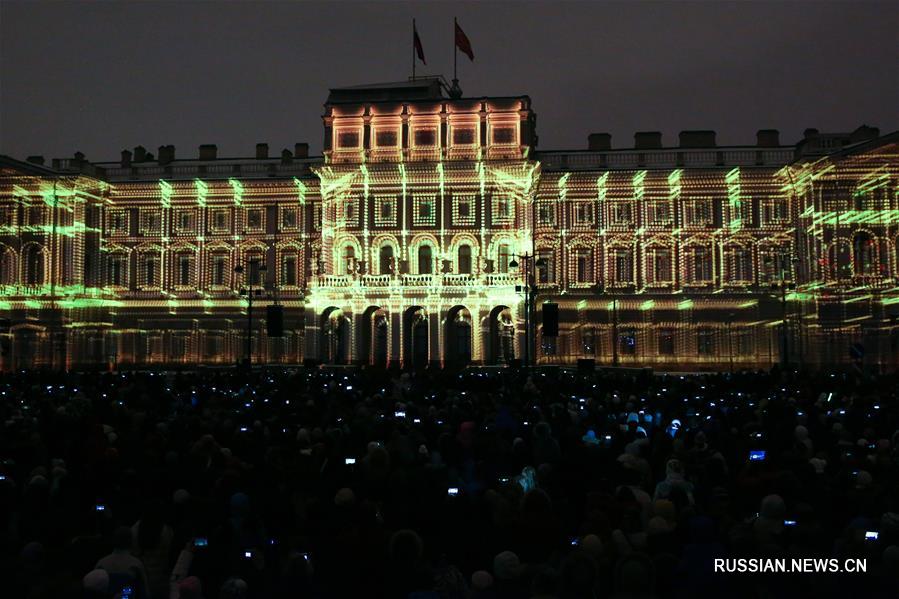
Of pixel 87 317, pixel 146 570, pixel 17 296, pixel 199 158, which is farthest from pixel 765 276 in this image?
pixel 146 570

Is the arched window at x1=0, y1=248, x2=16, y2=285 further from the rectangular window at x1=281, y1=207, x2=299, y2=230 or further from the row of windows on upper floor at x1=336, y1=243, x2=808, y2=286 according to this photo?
the row of windows on upper floor at x1=336, y1=243, x2=808, y2=286

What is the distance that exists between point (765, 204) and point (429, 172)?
23.2 metres

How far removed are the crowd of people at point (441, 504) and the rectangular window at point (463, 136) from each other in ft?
149

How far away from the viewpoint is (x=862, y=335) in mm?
61031

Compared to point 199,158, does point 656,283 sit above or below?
below

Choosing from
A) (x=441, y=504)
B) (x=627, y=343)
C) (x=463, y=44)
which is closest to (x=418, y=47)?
(x=463, y=44)

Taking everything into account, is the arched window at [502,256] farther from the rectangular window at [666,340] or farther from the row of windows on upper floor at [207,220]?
the row of windows on upper floor at [207,220]

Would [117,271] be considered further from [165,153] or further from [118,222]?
[165,153]

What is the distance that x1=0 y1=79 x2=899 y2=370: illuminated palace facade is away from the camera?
63.4 m

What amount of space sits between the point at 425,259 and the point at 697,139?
2187cm

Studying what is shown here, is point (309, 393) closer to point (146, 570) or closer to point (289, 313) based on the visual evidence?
point (146, 570)

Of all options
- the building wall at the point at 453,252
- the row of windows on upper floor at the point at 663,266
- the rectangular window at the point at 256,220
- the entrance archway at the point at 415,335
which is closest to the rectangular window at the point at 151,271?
the building wall at the point at 453,252

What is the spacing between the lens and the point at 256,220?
70812 millimetres

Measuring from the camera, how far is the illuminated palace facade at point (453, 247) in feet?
208
